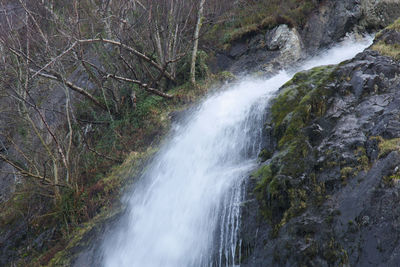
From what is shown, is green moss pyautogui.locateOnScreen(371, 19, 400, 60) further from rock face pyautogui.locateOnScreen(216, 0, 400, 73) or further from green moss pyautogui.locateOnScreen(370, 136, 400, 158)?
rock face pyautogui.locateOnScreen(216, 0, 400, 73)

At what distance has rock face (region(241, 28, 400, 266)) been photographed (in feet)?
11.8

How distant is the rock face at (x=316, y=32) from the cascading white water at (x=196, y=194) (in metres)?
2.80

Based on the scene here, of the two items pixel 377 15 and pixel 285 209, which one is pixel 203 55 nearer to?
pixel 377 15

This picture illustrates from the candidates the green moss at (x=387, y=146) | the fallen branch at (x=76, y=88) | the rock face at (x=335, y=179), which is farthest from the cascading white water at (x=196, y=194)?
the fallen branch at (x=76, y=88)

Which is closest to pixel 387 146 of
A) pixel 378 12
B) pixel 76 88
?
pixel 378 12

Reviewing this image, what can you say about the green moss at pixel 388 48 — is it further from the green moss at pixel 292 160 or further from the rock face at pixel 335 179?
the green moss at pixel 292 160

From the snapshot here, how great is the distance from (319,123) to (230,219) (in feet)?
7.20


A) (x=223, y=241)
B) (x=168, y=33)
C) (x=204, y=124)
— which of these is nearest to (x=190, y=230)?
(x=223, y=241)

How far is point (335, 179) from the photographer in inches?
170

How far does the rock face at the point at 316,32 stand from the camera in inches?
428

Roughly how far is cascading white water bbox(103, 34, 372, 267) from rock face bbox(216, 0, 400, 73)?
2.80 m

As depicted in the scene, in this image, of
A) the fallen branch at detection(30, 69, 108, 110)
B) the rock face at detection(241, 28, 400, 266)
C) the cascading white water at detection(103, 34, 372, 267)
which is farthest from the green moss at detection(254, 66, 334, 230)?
the fallen branch at detection(30, 69, 108, 110)

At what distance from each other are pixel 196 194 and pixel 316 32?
8446mm

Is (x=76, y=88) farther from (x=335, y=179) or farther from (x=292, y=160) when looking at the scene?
(x=335, y=179)
